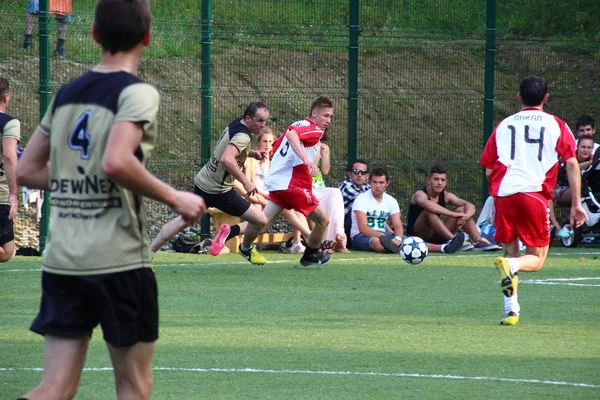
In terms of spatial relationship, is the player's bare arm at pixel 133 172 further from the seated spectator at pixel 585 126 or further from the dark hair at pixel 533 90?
the seated spectator at pixel 585 126

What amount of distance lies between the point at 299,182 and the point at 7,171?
3598 mm

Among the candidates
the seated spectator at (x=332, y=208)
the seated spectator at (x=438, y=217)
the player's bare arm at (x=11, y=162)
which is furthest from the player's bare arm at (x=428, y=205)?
the player's bare arm at (x=11, y=162)

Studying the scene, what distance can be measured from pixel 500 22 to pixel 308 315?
32.5 ft

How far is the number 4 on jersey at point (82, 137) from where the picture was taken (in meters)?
3.74

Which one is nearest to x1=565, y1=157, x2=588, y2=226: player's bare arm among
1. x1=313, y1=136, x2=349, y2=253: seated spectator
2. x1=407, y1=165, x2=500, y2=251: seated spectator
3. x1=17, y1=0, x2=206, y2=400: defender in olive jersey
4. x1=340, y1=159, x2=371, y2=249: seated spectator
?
x1=17, y1=0, x2=206, y2=400: defender in olive jersey

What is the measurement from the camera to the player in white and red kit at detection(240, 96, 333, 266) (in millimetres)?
12344

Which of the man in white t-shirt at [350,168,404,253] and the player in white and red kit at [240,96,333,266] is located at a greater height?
the player in white and red kit at [240,96,333,266]

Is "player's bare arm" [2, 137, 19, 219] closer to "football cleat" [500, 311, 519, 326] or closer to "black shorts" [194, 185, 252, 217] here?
"black shorts" [194, 185, 252, 217]

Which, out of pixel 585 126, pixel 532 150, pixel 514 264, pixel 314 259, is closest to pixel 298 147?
pixel 314 259

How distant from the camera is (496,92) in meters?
17.3

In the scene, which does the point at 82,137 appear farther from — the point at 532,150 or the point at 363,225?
the point at 363,225

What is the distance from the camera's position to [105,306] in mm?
3764

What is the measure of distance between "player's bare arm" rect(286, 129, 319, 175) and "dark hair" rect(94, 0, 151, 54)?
27.9ft

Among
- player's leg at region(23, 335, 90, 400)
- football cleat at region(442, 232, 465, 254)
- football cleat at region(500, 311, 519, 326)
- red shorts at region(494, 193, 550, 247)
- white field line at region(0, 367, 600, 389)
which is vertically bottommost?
football cleat at region(442, 232, 465, 254)
